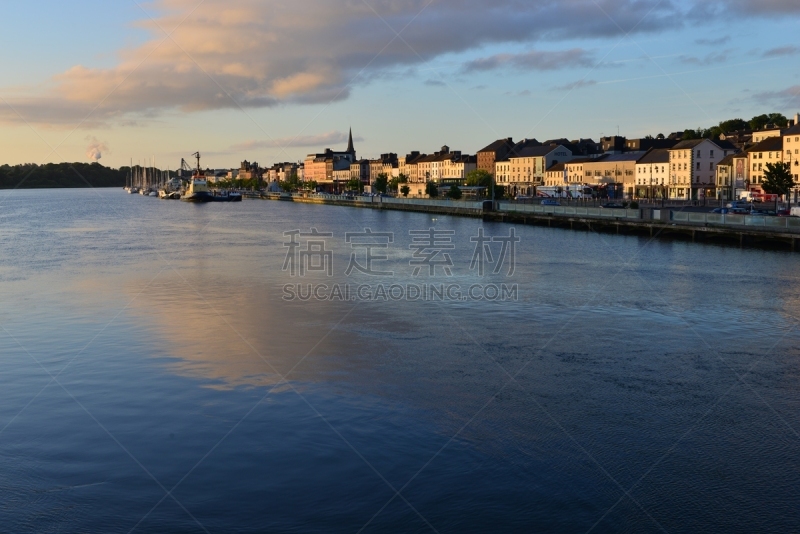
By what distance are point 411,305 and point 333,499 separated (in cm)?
1484

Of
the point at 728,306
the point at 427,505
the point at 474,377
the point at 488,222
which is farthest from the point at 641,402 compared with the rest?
the point at 488,222

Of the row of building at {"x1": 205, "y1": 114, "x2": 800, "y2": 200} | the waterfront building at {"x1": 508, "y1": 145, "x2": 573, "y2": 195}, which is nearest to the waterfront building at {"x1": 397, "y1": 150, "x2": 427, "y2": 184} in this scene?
the row of building at {"x1": 205, "y1": 114, "x2": 800, "y2": 200}

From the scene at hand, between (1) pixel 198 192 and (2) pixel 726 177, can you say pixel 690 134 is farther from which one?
(1) pixel 198 192

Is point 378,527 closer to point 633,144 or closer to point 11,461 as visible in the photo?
point 11,461

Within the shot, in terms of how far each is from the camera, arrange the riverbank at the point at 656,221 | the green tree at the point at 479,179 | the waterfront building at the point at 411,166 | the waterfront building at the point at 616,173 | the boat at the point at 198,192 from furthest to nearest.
→ the waterfront building at the point at 411,166
the boat at the point at 198,192
the green tree at the point at 479,179
the waterfront building at the point at 616,173
the riverbank at the point at 656,221

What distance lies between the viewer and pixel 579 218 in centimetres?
6334

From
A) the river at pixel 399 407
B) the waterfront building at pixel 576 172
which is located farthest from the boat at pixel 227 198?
the river at pixel 399 407

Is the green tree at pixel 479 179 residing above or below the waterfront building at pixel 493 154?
below

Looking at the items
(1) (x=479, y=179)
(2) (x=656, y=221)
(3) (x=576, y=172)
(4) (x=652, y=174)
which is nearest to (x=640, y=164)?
(4) (x=652, y=174)

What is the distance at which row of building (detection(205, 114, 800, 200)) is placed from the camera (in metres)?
91.0

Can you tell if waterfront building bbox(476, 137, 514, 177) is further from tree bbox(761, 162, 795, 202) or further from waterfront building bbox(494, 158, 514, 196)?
tree bbox(761, 162, 795, 202)

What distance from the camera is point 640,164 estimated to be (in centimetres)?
11000

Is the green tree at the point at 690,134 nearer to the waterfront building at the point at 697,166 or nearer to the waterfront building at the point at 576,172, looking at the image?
the waterfront building at the point at 576,172

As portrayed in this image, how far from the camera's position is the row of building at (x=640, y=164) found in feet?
299
